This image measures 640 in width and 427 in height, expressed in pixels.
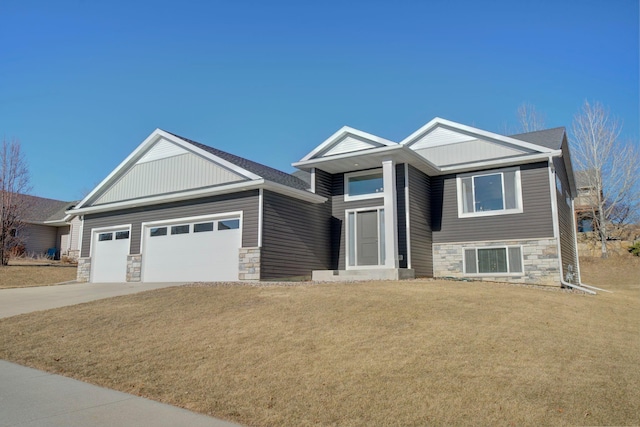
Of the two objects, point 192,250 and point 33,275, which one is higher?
point 192,250

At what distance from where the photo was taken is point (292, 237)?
51.5 feet

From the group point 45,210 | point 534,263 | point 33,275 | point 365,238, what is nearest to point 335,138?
point 365,238

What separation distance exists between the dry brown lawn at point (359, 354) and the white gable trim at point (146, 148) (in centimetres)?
562

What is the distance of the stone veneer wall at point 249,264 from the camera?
14273 mm

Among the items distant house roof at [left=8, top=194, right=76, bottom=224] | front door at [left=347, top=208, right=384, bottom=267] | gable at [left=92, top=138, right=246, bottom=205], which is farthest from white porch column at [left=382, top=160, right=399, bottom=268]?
distant house roof at [left=8, top=194, right=76, bottom=224]

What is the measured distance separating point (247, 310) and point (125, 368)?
9.88ft

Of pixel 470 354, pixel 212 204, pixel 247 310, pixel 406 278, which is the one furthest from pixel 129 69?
pixel 470 354

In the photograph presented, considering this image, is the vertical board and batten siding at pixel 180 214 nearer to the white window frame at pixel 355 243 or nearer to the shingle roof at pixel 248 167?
the shingle roof at pixel 248 167

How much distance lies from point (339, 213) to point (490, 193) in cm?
554

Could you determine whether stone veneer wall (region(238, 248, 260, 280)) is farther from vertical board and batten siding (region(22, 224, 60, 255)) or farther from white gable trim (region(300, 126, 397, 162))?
vertical board and batten siding (region(22, 224, 60, 255))

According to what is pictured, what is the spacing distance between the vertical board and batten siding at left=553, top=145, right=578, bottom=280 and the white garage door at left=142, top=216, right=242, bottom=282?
11449mm

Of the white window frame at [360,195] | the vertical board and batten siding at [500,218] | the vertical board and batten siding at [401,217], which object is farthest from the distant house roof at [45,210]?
the vertical board and batten siding at [500,218]

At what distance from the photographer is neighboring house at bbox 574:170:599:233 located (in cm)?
2889

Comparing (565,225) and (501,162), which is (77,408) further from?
(565,225)
